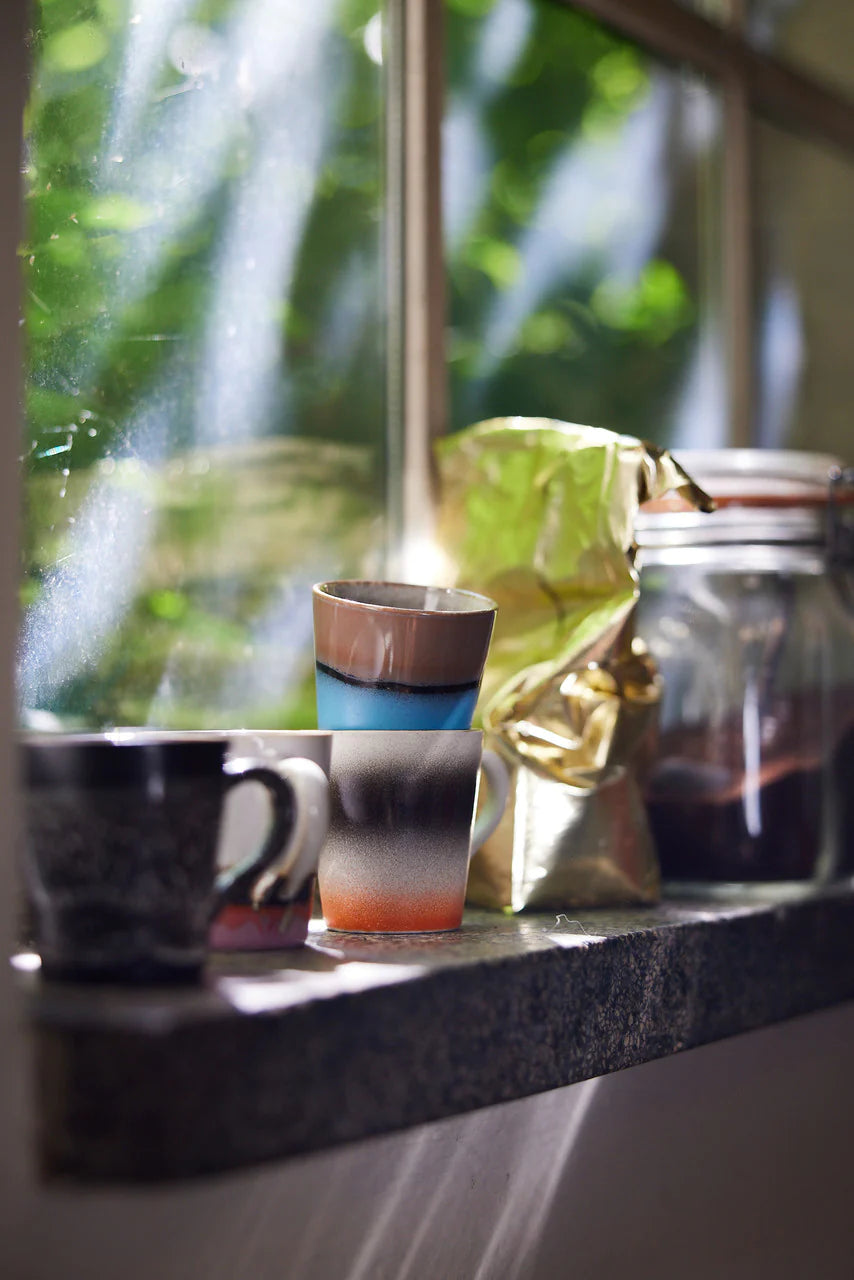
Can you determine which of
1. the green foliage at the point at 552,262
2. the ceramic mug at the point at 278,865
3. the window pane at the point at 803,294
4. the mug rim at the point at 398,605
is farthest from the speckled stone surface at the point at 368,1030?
the window pane at the point at 803,294

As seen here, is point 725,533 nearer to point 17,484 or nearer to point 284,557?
point 284,557

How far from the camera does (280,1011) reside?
19.5 inches

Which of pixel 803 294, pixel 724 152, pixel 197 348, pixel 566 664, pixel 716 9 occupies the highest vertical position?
pixel 716 9

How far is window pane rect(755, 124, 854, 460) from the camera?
4.33 feet

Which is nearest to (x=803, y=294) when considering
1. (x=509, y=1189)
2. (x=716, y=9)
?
(x=716, y=9)

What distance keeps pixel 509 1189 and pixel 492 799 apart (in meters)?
0.20

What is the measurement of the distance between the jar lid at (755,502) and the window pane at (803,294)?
0.38m

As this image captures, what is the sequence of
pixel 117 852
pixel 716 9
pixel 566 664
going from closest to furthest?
pixel 117 852 → pixel 566 664 → pixel 716 9

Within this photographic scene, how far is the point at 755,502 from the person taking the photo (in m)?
0.92

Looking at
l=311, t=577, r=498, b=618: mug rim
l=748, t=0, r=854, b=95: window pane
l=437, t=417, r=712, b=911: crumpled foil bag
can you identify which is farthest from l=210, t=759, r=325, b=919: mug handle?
l=748, t=0, r=854, b=95: window pane

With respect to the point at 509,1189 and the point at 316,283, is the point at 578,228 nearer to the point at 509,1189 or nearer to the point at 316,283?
the point at 316,283

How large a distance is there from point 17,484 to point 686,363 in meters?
0.86

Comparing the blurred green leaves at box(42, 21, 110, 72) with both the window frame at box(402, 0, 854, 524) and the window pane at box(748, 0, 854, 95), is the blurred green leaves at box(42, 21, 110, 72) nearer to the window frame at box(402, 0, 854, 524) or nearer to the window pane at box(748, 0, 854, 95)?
the window frame at box(402, 0, 854, 524)

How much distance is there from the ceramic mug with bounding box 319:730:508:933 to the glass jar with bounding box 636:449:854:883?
0.90ft
